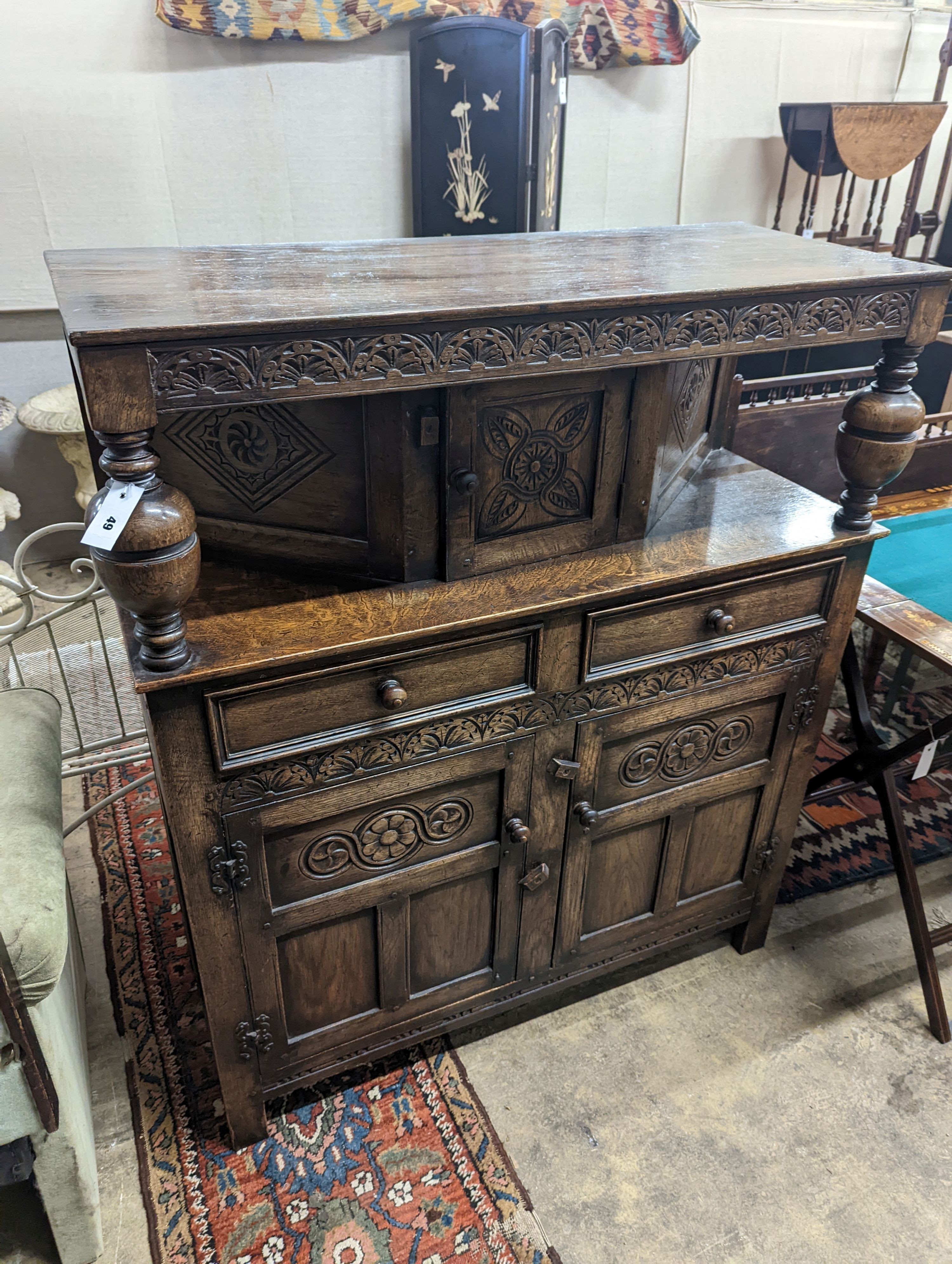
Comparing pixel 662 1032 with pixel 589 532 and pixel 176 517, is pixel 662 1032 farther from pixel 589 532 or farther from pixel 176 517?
pixel 176 517

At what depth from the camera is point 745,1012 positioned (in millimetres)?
2271

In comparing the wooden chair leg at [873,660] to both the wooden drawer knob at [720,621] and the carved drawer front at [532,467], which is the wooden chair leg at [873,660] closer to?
the wooden drawer knob at [720,621]

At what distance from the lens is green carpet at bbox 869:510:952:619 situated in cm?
240

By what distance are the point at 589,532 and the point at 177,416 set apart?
0.82m

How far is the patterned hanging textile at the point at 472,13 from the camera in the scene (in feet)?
12.8

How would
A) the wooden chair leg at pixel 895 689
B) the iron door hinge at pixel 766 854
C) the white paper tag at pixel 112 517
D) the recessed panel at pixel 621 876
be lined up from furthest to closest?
the wooden chair leg at pixel 895 689 < the iron door hinge at pixel 766 854 < the recessed panel at pixel 621 876 < the white paper tag at pixel 112 517

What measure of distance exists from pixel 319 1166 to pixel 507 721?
1.11 meters

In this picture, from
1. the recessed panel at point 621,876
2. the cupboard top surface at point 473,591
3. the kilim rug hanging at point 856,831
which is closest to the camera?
the cupboard top surface at point 473,591

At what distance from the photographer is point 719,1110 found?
205 centimetres

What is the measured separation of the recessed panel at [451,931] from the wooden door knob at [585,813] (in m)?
0.22

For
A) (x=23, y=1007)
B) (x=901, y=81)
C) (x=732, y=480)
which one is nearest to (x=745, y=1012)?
(x=732, y=480)

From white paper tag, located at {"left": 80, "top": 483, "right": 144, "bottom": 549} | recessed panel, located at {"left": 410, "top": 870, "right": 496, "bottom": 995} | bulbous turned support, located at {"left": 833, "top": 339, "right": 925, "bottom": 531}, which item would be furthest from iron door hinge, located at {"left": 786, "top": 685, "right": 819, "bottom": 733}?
white paper tag, located at {"left": 80, "top": 483, "right": 144, "bottom": 549}

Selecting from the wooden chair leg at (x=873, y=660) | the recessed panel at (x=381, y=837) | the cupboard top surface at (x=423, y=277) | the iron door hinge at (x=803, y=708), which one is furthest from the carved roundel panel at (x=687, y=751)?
the wooden chair leg at (x=873, y=660)

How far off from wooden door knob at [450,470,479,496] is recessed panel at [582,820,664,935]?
2.98 feet
